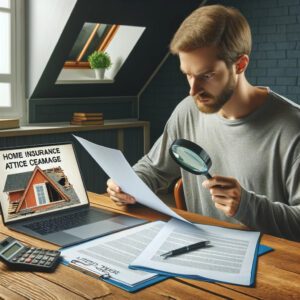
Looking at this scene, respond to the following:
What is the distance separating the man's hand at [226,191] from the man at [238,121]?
0.37 ft

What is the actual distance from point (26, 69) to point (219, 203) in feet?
12.0

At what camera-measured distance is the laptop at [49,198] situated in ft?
4.83

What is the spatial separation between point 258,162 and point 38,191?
785 mm

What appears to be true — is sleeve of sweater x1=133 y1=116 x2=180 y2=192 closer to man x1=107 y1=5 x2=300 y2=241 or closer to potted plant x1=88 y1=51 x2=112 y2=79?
man x1=107 y1=5 x2=300 y2=241

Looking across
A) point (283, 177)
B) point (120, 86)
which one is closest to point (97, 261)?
point (283, 177)

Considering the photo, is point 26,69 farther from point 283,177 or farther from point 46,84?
point 283,177

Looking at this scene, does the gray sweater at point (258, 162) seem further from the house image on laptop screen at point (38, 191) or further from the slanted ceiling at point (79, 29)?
the slanted ceiling at point (79, 29)

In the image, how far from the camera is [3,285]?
106 centimetres

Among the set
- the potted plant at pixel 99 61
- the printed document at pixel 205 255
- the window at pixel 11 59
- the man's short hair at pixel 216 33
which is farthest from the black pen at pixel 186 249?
the potted plant at pixel 99 61

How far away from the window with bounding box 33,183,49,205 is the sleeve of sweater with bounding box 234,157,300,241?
25.1 inches

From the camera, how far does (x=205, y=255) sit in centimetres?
123

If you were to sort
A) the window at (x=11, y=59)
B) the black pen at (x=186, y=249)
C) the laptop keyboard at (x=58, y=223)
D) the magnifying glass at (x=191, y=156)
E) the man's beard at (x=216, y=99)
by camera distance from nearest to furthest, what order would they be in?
the black pen at (x=186, y=249)
the magnifying glass at (x=191, y=156)
the laptop keyboard at (x=58, y=223)
the man's beard at (x=216, y=99)
the window at (x=11, y=59)

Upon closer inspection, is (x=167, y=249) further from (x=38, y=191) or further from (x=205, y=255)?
(x=38, y=191)

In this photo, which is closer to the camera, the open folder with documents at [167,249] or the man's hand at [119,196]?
the open folder with documents at [167,249]
